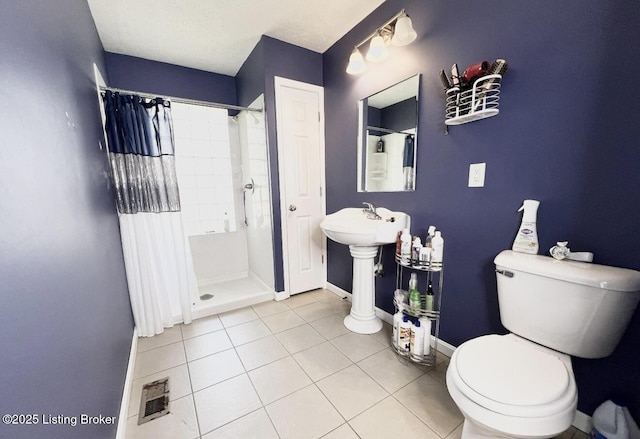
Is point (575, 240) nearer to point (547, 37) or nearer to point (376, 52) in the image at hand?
point (547, 37)

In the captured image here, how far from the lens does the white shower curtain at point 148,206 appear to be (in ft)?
5.72

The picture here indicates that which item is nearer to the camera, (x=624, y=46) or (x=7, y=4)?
(x=7, y=4)

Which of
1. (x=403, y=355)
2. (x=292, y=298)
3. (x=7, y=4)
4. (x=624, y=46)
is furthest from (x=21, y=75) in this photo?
(x=292, y=298)

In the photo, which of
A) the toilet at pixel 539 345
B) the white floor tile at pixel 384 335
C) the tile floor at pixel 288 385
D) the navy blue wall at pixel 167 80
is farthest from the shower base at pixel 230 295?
the navy blue wall at pixel 167 80

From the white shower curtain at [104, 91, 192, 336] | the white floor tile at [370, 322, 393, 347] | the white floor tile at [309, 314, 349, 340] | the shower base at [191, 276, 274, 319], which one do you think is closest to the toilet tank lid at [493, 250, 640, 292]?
the white floor tile at [370, 322, 393, 347]

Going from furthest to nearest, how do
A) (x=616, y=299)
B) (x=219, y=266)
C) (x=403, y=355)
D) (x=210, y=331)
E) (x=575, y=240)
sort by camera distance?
(x=219, y=266), (x=210, y=331), (x=403, y=355), (x=575, y=240), (x=616, y=299)

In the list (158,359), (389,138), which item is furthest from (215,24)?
(158,359)

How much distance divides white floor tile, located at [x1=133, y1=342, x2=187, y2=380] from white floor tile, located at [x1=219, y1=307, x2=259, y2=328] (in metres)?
0.38

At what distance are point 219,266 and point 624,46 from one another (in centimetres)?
344

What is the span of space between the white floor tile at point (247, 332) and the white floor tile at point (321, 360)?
1.31 ft

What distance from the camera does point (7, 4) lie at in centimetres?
62

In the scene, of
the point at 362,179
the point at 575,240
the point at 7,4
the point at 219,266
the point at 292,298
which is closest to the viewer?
the point at 7,4

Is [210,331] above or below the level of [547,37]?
below

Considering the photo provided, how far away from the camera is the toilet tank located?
0.88m
